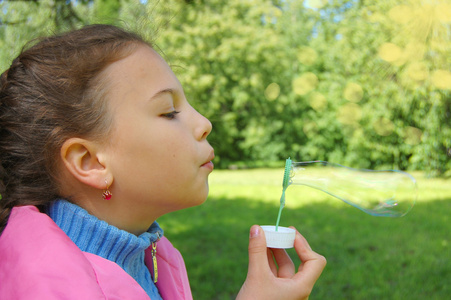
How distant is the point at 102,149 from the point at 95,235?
8.1 inches

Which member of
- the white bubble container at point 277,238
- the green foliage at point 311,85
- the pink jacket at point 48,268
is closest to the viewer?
the pink jacket at point 48,268

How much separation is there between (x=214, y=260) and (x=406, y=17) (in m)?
2.98

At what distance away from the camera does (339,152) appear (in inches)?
479

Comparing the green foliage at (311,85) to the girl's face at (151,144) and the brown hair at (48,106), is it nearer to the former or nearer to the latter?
Answer: the girl's face at (151,144)

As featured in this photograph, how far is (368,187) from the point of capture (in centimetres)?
157

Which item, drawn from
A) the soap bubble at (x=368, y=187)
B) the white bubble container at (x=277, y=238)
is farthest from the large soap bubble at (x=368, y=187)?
the white bubble container at (x=277, y=238)

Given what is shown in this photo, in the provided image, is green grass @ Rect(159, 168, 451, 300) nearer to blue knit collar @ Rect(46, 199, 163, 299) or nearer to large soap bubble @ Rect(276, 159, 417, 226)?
large soap bubble @ Rect(276, 159, 417, 226)

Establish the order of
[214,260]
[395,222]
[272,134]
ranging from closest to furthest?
[214,260] → [395,222] → [272,134]

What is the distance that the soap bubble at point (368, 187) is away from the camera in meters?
1.46

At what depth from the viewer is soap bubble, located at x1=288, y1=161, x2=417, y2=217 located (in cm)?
146

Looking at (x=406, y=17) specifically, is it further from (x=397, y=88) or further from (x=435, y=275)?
(x=397, y=88)

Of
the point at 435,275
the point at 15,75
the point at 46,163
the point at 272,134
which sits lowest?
the point at 272,134

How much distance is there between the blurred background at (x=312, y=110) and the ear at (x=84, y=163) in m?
0.48

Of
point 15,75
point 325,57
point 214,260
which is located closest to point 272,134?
point 325,57
